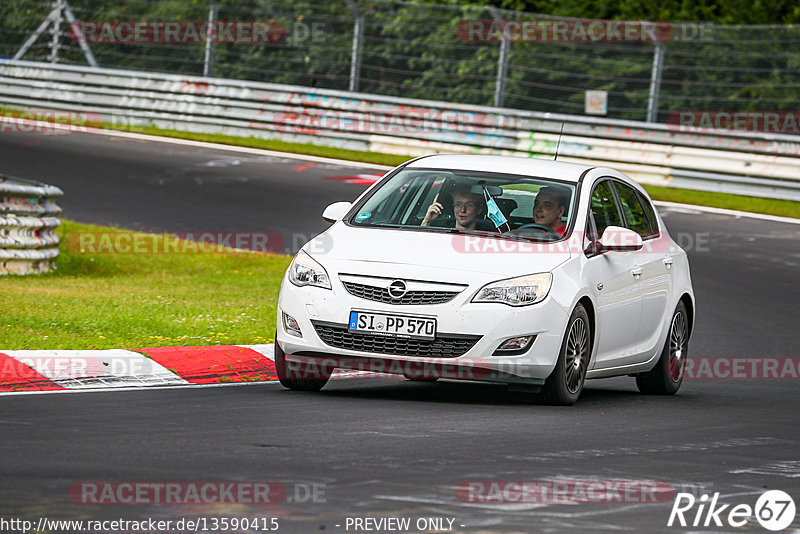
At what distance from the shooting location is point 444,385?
1063cm

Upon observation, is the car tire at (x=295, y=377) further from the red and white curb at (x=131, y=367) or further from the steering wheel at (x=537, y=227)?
the steering wheel at (x=537, y=227)

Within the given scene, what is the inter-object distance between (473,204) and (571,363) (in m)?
1.29

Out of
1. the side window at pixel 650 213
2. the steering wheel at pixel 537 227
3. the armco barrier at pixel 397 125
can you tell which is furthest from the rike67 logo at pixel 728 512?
the armco barrier at pixel 397 125

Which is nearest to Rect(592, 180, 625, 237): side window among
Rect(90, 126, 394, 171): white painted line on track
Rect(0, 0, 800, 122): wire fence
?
Rect(0, 0, 800, 122): wire fence

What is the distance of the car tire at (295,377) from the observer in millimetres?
9499

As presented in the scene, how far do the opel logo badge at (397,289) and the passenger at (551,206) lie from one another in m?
1.43

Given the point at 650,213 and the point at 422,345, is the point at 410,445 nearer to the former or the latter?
the point at 422,345

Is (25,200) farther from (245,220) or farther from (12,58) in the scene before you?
(12,58)

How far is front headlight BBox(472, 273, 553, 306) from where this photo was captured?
29.5ft

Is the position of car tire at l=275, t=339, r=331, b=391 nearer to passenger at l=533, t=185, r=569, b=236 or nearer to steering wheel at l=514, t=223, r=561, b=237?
steering wheel at l=514, t=223, r=561, b=237

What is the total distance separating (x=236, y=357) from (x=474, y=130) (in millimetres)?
14956

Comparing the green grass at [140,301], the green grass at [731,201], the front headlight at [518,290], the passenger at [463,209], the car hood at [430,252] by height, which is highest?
the passenger at [463,209]

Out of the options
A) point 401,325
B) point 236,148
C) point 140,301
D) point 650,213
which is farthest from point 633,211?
point 236,148

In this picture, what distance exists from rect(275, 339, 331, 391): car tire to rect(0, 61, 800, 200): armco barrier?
14.9m
